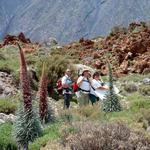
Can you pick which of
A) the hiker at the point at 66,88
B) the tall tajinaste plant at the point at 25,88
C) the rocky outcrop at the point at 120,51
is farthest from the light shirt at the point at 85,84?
the rocky outcrop at the point at 120,51

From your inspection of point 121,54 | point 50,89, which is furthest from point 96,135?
point 121,54

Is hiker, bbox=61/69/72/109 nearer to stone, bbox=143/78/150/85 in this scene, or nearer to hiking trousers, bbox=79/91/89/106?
hiking trousers, bbox=79/91/89/106

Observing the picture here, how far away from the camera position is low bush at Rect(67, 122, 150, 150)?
31.8ft

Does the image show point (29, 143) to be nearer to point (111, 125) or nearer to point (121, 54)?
point (111, 125)

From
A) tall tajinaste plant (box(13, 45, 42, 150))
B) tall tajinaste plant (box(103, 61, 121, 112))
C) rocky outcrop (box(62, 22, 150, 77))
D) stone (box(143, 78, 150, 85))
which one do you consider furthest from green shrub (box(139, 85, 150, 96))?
tall tajinaste plant (box(13, 45, 42, 150))

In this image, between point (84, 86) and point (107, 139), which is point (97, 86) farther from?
point (107, 139)

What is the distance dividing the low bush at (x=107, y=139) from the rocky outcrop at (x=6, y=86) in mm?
10015

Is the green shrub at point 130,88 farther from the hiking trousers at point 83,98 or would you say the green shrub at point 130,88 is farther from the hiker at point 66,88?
the hiking trousers at point 83,98

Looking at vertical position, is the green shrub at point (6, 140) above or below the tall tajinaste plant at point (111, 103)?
below

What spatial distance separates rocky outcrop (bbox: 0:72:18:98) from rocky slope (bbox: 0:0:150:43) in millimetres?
92447

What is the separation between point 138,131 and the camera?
34.8ft

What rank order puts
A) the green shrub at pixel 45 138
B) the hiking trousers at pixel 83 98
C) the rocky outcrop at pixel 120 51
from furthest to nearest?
the rocky outcrop at pixel 120 51
the hiking trousers at pixel 83 98
the green shrub at pixel 45 138

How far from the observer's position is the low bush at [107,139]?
9.70 metres

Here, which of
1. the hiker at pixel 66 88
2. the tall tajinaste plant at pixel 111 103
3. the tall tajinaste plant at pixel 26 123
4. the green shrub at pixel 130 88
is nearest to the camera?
the tall tajinaste plant at pixel 26 123
